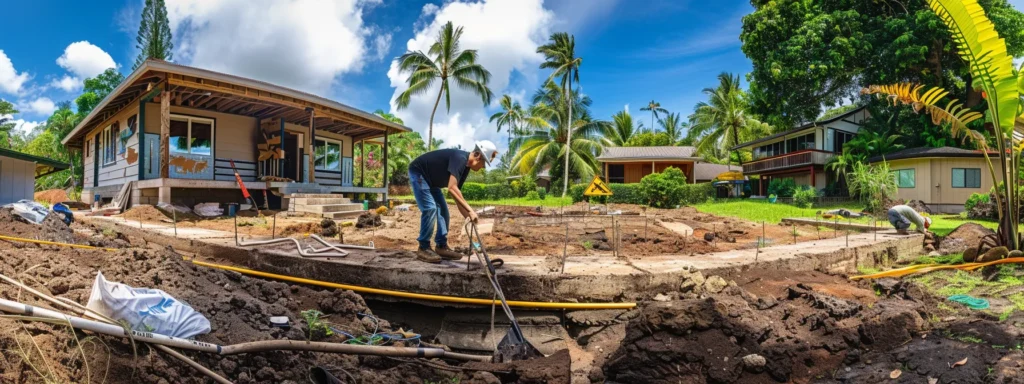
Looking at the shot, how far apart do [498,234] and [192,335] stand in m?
5.87

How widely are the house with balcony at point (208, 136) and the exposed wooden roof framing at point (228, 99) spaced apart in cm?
2

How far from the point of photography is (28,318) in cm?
222

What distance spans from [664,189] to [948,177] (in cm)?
1166

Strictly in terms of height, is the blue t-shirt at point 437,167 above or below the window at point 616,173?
below

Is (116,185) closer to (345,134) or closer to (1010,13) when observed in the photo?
(345,134)

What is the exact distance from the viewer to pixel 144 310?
2602 mm

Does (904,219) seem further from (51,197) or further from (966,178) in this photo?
(51,197)

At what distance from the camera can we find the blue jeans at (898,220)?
27.2 ft

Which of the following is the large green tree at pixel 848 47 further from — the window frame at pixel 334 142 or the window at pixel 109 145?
the window at pixel 109 145

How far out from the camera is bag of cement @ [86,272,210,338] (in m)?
2.52

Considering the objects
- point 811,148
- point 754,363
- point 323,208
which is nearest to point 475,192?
point 323,208

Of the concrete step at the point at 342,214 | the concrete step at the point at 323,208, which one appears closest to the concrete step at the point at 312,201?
the concrete step at the point at 323,208

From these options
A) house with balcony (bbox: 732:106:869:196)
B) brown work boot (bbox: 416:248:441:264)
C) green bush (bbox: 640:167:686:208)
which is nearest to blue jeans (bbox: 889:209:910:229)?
brown work boot (bbox: 416:248:441:264)

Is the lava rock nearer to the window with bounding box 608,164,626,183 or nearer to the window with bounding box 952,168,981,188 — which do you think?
the window with bounding box 952,168,981,188
